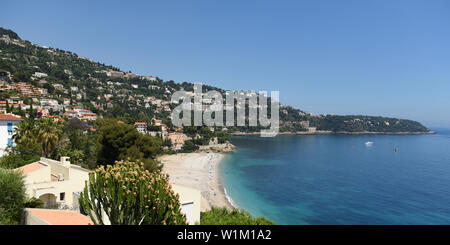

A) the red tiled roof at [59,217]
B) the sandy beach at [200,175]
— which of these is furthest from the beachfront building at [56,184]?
the sandy beach at [200,175]

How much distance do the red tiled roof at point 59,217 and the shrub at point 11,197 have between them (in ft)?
1.03

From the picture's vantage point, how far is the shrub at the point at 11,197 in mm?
6773

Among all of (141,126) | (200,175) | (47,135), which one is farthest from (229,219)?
(141,126)

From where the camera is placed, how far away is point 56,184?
416 inches

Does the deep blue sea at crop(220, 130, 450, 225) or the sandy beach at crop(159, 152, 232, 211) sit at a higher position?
the sandy beach at crop(159, 152, 232, 211)

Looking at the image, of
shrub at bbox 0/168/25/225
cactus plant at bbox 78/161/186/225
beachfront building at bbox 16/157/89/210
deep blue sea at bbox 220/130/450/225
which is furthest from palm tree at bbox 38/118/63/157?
deep blue sea at bbox 220/130/450/225

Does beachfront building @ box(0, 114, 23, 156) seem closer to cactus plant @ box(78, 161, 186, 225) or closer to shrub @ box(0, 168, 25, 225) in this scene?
shrub @ box(0, 168, 25, 225)

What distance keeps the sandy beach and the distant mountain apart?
58.6ft

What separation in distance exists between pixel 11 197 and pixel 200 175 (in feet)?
95.5

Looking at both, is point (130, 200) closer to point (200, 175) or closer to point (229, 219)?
point (229, 219)

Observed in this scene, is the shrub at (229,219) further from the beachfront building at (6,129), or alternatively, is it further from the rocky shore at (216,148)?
the rocky shore at (216,148)

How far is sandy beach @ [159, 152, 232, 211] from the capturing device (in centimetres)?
2594
